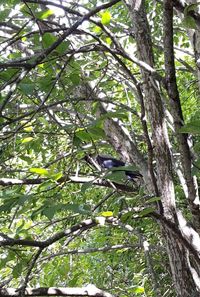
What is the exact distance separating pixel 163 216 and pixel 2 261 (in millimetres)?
492

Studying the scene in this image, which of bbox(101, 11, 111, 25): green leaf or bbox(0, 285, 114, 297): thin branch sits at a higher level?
bbox(101, 11, 111, 25): green leaf

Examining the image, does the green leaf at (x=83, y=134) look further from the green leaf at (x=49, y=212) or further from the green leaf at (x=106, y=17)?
the green leaf at (x=106, y=17)

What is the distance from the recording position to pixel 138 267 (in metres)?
3.34

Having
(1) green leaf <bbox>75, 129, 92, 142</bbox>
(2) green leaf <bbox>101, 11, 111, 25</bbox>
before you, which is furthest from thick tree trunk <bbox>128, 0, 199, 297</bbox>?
(1) green leaf <bbox>75, 129, 92, 142</bbox>

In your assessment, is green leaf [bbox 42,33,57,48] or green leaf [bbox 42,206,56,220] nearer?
green leaf [bbox 42,206,56,220]

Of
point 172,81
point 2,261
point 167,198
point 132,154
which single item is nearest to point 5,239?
point 2,261

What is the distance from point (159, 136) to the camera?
4.70 ft

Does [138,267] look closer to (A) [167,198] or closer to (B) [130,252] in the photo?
(B) [130,252]

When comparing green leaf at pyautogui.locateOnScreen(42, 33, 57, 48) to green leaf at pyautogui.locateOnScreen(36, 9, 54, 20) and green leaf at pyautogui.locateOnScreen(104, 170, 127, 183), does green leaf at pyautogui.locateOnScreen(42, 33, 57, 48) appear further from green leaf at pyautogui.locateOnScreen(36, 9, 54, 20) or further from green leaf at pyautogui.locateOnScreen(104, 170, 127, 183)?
green leaf at pyautogui.locateOnScreen(104, 170, 127, 183)

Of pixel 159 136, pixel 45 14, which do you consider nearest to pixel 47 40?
pixel 45 14

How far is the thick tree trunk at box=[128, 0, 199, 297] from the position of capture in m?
1.40

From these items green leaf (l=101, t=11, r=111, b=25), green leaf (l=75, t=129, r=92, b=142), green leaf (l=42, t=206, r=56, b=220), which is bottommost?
green leaf (l=42, t=206, r=56, b=220)

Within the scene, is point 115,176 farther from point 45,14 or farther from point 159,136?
point 159,136

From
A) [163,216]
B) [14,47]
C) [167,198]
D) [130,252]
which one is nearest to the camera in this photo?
[163,216]
